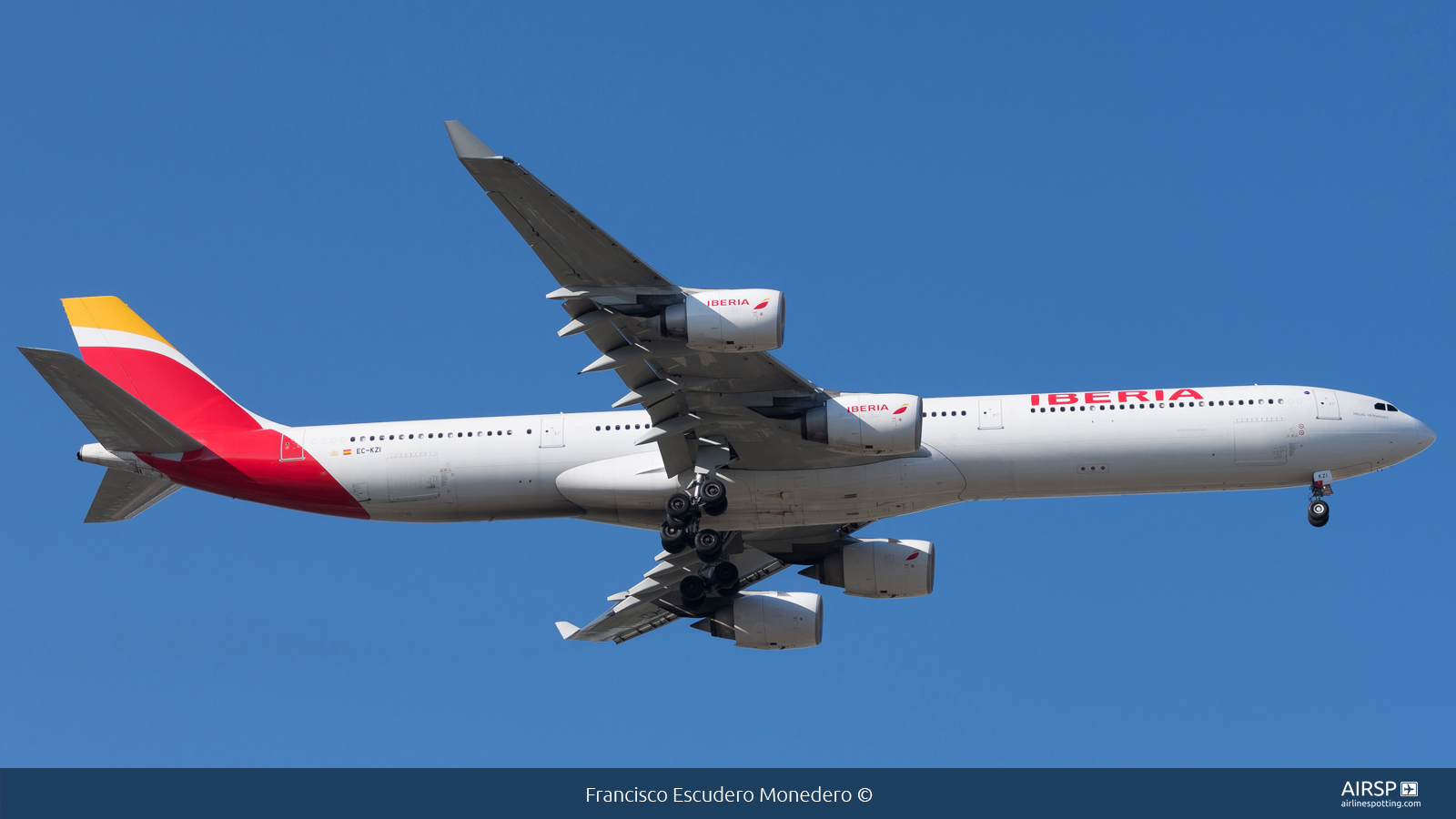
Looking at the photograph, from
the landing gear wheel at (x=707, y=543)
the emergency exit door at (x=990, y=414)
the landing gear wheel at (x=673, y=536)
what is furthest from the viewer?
the landing gear wheel at (x=707, y=543)

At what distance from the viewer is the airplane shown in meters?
31.1

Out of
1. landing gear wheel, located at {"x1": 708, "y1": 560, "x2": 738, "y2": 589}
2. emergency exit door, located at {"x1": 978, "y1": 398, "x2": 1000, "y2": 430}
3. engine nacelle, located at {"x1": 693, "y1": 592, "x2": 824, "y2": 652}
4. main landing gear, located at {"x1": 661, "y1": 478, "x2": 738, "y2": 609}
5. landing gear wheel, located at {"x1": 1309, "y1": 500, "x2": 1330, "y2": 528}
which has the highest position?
emergency exit door, located at {"x1": 978, "y1": 398, "x2": 1000, "y2": 430}

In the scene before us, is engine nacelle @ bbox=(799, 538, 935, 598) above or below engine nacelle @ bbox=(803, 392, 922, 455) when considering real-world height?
below

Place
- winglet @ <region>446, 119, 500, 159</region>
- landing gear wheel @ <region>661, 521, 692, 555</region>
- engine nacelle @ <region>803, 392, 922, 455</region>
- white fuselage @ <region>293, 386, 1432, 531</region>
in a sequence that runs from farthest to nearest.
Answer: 1. landing gear wheel @ <region>661, 521, 692, 555</region>
2. white fuselage @ <region>293, 386, 1432, 531</region>
3. engine nacelle @ <region>803, 392, 922, 455</region>
4. winglet @ <region>446, 119, 500, 159</region>

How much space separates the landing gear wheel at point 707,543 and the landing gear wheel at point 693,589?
3.82 m

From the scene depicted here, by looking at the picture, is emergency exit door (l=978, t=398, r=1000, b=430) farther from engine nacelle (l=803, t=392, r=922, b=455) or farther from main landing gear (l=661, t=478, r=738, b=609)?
main landing gear (l=661, t=478, r=738, b=609)

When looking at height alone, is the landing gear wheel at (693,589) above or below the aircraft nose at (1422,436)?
below

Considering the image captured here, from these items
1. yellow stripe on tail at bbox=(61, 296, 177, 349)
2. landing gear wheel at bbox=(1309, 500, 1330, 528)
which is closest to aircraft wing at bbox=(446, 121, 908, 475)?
landing gear wheel at bbox=(1309, 500, 1330, 528)

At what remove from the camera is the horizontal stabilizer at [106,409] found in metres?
29.9

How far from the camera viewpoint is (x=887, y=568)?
121 ft

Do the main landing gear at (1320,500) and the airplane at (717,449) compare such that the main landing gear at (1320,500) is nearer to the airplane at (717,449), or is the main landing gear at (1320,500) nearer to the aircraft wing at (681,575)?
the airplane at (717,449)

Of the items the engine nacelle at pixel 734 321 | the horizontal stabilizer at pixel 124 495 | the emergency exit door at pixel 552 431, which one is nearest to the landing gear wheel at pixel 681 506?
the emergency exit door at pixel 552 431

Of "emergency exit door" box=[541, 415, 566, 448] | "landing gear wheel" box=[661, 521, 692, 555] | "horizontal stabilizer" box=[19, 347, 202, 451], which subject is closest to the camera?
"horizontal stabilizer" box=[19, 347, 202, 451]

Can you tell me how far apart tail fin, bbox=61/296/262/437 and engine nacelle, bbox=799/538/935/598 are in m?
15.6
